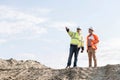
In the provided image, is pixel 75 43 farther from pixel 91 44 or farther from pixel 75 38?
pixel 91 44

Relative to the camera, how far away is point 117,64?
17656mm

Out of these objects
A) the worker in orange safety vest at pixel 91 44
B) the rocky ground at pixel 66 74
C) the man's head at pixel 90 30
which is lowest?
the rocky ground at pixel 66 74

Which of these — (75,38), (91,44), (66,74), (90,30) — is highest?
(90,30)

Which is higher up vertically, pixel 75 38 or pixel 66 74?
pixel 75 38

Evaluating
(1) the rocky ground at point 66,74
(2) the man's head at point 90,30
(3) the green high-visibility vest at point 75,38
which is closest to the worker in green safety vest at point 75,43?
(3) the green high-visibility vest at point 75,38

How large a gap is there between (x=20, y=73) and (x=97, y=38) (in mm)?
3741

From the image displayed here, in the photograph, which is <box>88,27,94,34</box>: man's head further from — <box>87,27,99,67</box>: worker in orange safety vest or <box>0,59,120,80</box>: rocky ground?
<box>0,59,120,80</box>: rocky ground

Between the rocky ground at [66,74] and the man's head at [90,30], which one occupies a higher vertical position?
the man's head at [90,30]

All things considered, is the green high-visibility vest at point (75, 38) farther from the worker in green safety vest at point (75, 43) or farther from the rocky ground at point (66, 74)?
the rocky ground at point (66, 74)

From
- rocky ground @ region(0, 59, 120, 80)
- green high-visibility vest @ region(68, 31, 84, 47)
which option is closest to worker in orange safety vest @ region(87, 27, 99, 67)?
green high-visibility vest @ region(68, 31, 84, 47)

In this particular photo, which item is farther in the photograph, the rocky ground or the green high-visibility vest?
the green high-visibility vest

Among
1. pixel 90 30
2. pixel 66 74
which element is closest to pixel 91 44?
pixel 90 30

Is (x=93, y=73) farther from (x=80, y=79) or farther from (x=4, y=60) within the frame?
(x=4, y=60)

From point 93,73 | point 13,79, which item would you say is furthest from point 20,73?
point 93,73
